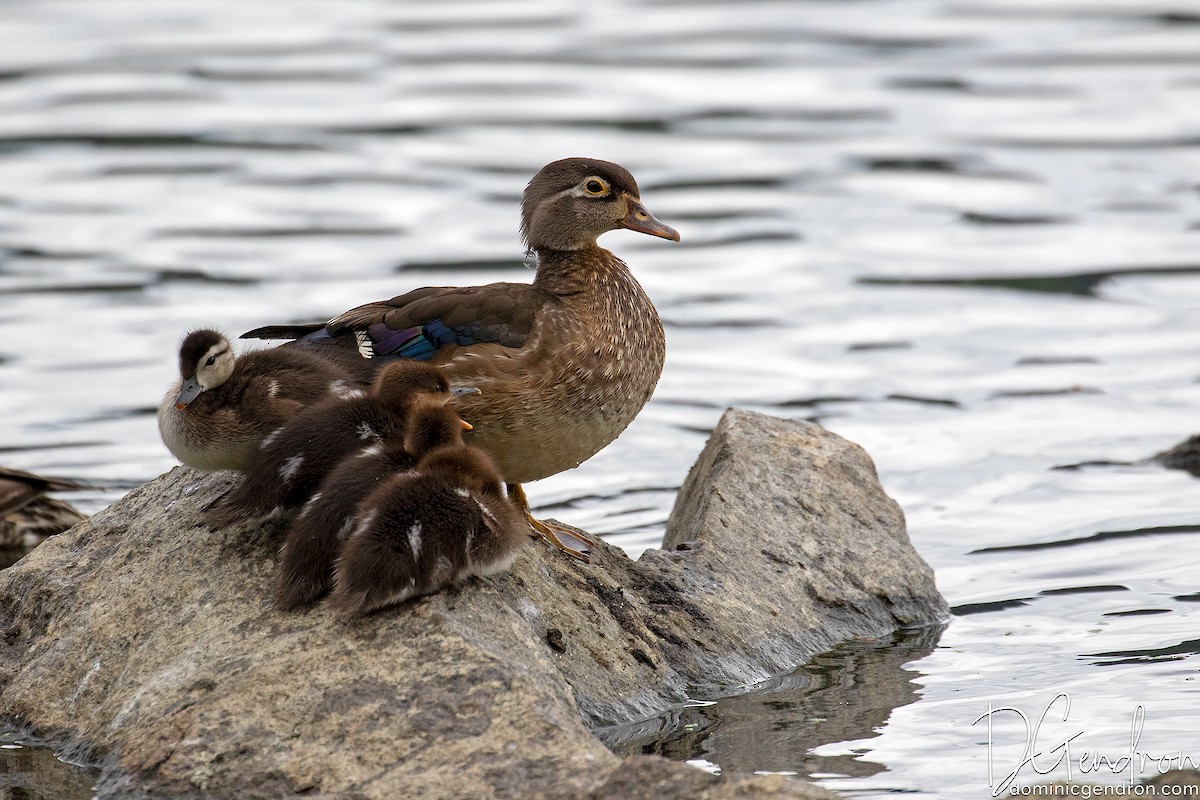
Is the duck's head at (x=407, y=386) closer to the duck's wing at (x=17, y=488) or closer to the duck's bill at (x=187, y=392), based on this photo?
the duck's bill at (x=187, y=392)

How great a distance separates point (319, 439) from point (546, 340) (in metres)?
1.15

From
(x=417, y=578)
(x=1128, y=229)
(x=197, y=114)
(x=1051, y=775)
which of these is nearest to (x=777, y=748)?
(x=1051, y=775)

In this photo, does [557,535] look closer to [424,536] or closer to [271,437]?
[271,437]

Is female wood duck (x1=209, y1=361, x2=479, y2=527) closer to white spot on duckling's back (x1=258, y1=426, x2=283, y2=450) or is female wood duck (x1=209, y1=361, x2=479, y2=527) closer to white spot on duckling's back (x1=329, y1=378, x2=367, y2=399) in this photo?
white spot on duckling's back (x1=258, y1=426, x2=283, y2=450)

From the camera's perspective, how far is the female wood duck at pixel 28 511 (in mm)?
9359

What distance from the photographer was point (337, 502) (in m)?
6.05

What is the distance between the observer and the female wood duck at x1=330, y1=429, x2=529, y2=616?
586 centimetres

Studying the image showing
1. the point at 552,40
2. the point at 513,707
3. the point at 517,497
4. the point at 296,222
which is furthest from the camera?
the point at 552,40

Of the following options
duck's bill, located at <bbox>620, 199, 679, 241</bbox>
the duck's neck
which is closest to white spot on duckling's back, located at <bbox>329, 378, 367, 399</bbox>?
the duck's neck

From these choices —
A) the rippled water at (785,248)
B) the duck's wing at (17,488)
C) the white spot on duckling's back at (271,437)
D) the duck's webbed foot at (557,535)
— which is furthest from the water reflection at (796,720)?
the duck's wing at (17,488)

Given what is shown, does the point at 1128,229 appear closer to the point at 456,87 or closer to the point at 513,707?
the point at 456,87

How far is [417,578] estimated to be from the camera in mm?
5934

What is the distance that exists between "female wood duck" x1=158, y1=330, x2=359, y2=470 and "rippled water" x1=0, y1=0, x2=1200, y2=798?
1352 millimetres

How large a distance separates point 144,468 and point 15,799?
14.5 ft
